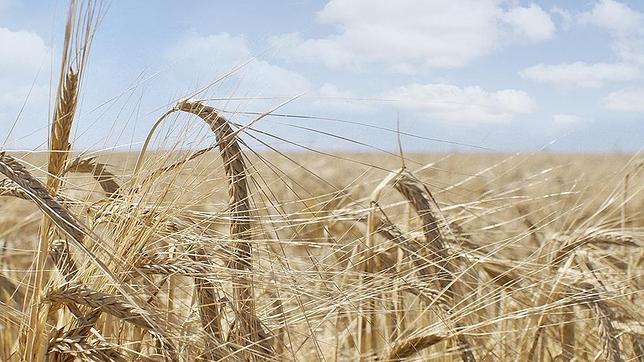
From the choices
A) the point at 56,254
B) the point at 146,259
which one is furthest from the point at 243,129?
the point at 56,254

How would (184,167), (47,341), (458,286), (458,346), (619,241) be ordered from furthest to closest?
(619,241) < (458,286) < (458,346) < (184,167) < (47,341)

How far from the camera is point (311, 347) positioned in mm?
2129

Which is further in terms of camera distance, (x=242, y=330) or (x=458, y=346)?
(x=458, y=346)

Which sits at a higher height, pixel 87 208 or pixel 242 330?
pixel 87 208

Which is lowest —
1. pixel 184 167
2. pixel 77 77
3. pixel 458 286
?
pixel 458 286

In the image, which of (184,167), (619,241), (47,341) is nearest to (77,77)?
(184,167)

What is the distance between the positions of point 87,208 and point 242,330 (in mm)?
389

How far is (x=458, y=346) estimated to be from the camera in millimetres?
1681

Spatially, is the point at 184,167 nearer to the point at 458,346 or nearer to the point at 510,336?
the point at 458,346

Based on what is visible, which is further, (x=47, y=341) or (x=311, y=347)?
(x=311, y=347)

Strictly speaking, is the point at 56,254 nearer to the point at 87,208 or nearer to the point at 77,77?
the point at 87,208

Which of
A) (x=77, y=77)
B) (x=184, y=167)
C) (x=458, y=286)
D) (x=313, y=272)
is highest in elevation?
(x=77, y=77)

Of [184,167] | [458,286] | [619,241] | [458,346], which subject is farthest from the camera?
[619,241]

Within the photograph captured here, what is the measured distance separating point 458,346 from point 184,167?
68 cm
